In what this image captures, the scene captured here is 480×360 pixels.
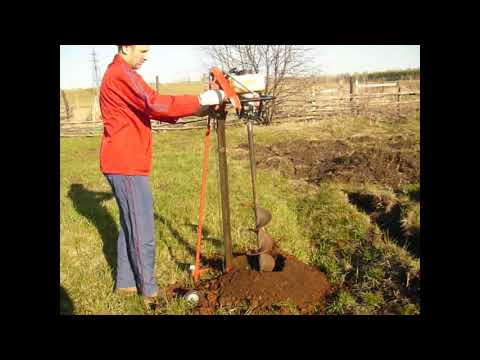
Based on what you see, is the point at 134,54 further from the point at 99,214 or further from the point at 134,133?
the point at 99,214

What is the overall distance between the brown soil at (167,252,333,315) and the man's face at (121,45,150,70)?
6.88 feet

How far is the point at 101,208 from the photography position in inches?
268

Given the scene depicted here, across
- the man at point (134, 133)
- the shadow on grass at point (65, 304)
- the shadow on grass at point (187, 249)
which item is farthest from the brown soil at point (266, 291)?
the shadow on grass at point (65, 304)

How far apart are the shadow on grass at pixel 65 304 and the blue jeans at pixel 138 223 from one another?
0.64 meters

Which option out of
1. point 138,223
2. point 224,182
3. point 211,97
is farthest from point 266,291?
point 211,97

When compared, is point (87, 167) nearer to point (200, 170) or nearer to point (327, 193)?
point (200, 170)

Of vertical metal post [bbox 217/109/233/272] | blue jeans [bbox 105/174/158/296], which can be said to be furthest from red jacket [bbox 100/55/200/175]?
Result: vertical metal post [bbox 217/109/233/272]

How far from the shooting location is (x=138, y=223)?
3.58 m

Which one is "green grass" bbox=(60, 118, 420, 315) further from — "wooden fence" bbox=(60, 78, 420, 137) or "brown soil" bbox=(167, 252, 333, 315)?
"wooden fence" bbox=(60, 78, 420, 137)

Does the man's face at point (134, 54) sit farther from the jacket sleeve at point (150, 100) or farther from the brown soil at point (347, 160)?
the brown soil at point (347, 160)

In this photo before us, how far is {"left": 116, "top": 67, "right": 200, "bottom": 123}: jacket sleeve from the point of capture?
3236mm

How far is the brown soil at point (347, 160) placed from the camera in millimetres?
7832

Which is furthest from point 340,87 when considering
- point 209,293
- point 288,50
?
point 209,293

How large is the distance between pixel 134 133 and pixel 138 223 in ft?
2.53
